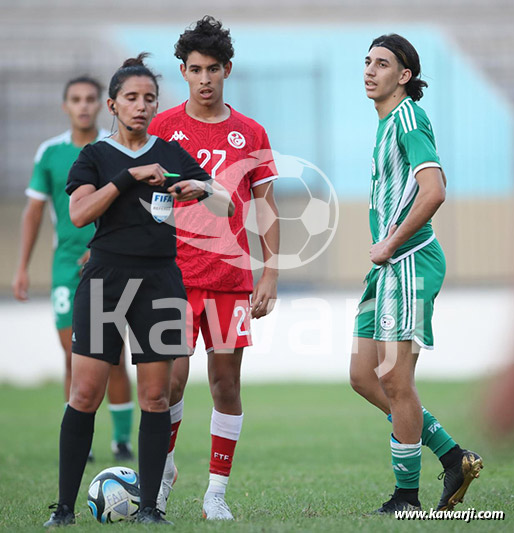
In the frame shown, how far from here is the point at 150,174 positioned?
3.96 meters

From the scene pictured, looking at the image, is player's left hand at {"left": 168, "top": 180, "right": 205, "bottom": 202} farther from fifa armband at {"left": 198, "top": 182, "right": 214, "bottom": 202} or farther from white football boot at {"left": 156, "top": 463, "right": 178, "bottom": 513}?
white football boot at {"left": 156, "top": 463, "right": 178, "bottom": 513}

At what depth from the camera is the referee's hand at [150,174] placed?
3.96 metres

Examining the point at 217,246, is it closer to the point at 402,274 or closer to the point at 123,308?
the point at 123,308

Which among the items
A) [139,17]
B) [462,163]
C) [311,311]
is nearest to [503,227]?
[462,163]

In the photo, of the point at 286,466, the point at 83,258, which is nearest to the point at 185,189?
the point at 83,258

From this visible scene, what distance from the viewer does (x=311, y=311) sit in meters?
14.2

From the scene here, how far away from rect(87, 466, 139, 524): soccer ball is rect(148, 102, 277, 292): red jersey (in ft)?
3.21

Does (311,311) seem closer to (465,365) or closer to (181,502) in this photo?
(465,365)

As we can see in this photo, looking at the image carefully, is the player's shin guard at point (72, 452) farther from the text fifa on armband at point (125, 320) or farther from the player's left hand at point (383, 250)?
the player's left hand at point (383, 250)

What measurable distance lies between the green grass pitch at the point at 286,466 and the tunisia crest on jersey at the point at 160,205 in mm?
1269

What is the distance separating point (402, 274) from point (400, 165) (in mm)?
501

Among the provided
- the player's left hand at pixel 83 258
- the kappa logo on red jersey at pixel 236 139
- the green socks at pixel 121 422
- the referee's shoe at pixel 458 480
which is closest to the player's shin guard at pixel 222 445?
the referee's shoe at pixel 458 480

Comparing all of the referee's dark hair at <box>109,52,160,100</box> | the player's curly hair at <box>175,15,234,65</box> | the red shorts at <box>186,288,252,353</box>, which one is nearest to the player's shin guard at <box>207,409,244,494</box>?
the red shorts at <box>186,288,252,353</box>

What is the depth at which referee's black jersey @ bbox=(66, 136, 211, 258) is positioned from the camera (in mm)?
4070
